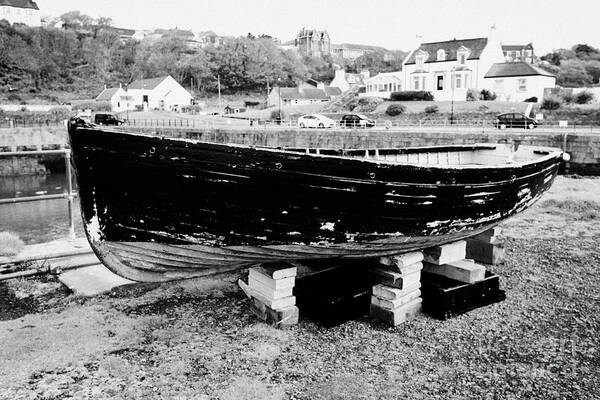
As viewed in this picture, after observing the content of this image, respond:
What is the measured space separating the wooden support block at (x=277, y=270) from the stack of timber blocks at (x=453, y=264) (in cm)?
181

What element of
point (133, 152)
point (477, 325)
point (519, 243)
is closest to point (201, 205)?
point (133, 152)

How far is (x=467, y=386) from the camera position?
14.6 feet

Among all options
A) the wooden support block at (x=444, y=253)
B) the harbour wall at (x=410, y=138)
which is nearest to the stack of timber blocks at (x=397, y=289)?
the wooden support block at (x=444, y=253)

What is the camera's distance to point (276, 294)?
5.50 metres

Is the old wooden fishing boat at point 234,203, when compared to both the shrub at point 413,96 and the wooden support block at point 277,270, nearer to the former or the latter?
the wooden support block at point 277,270

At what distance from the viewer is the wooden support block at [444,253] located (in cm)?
628

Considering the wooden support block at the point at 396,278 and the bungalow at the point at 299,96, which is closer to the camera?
the wooden support block at the point at 396,278

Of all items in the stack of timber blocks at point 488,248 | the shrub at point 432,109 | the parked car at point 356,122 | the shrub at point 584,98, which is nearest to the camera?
the stack of timber blocks at point 488,248

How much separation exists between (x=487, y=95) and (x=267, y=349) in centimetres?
4499

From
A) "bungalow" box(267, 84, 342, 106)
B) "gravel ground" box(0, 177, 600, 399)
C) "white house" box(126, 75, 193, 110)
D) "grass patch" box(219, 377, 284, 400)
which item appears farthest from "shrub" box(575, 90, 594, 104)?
"white house" box(126, 75, 193, 110)

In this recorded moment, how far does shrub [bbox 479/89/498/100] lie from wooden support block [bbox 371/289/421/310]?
43178 millimetres

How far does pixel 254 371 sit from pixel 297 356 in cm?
49

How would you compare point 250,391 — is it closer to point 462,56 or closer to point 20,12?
point 462,56

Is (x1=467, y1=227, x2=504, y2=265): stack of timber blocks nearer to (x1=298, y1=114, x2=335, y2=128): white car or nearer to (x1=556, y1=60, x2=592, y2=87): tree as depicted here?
(x1=298, y1=114, x2=335, y2=128): white car
